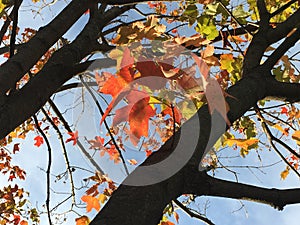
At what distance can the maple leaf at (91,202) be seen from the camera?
8.58 feet

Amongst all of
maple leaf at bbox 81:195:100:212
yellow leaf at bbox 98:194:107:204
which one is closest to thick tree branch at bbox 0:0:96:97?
maple leaf at bbox 81:195:100:212

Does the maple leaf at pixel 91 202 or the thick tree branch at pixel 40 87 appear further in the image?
the maple leaf at pixel 91 202

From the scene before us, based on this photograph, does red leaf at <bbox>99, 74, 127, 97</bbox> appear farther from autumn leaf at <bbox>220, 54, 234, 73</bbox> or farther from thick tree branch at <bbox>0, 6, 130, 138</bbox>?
autumn leaf at <bbox>220, 54, 234, 73</bbox>

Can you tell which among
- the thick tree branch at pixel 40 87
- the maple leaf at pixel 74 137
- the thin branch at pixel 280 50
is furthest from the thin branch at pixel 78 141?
the thin branch at pixel 280 50

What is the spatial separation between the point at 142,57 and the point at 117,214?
2.70 feet

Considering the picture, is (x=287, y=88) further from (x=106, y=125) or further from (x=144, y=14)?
(x=144, y=14)

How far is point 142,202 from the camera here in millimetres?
1077

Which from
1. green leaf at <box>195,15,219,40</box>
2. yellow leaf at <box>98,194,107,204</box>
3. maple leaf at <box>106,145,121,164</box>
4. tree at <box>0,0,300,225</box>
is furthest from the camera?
maple leaf at <box>106,145,121,164</box>

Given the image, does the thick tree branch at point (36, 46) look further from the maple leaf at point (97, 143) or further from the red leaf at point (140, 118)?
the maple leaf at point (97, 143)

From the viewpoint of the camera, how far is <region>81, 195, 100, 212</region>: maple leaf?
2615 millimetres

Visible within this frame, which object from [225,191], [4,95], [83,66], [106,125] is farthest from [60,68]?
[106,125]

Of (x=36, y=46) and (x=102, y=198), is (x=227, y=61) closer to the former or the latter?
(x=36, y=46)

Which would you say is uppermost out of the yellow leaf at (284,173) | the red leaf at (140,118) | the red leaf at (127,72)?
the yellow leaf at (284,173)

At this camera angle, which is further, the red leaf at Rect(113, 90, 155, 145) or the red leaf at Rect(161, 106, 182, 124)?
the red leaf at Rect(161, 106, 182, 124)
